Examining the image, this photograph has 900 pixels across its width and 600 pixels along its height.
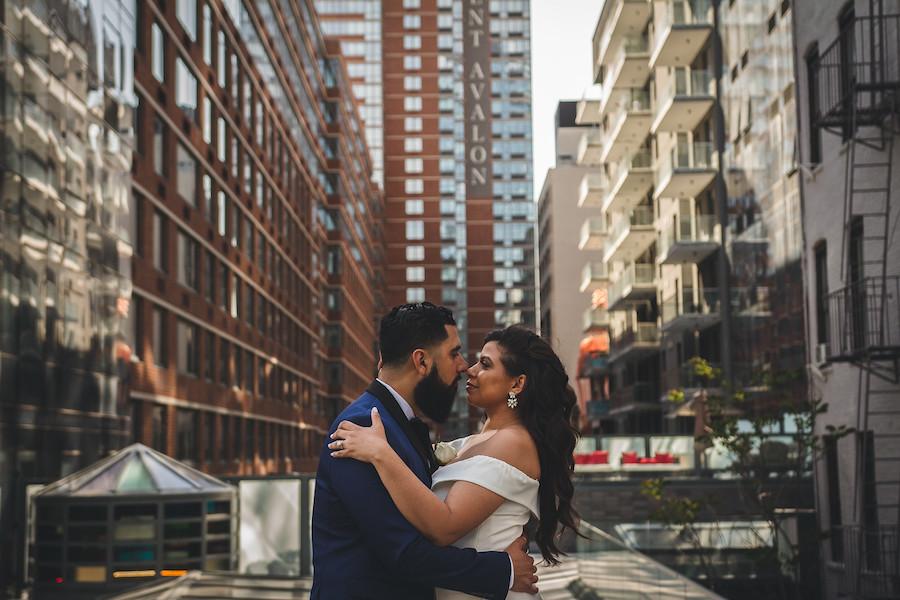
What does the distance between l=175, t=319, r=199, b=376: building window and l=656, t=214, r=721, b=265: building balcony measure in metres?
17.2

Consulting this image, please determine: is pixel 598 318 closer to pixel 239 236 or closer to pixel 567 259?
pixel 239 236

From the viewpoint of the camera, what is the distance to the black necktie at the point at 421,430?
4.39 meters

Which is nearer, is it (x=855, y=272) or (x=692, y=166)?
(x=855, y=272)

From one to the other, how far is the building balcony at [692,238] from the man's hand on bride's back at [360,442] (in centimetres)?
3518

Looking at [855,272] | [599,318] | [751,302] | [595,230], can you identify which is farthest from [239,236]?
[855,272]

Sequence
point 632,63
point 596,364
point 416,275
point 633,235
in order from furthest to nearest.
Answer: point 416,275 → point 596,364 → point 633,235 → point 632,63

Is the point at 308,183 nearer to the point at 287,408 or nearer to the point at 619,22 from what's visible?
the point at 287,408

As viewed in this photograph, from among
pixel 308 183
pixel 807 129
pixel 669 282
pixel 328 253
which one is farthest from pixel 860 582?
pixel 328 253

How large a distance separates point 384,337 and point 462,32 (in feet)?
455

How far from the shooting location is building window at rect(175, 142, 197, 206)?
1416 inches

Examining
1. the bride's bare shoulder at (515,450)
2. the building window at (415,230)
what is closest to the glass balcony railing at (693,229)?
the bride's bare shoulder at (515,450)

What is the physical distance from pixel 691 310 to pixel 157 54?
2039 centimetres

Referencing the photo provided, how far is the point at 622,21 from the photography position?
52781mm

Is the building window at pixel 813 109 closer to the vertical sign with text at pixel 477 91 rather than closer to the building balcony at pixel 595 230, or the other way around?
the building balcony at pixel 595 230
